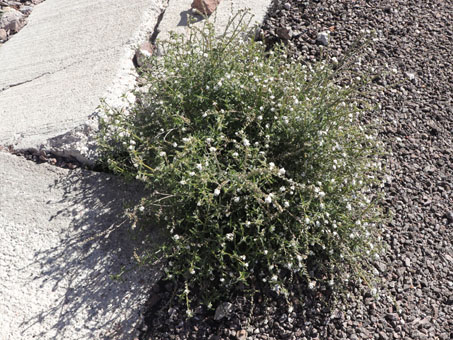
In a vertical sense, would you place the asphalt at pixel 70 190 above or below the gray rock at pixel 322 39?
below

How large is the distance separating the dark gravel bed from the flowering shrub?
0.21 m

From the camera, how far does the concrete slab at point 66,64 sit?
3.68 metres

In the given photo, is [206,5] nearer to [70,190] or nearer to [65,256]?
[70,190]

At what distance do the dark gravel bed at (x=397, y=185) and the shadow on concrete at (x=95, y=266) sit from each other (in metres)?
0.18

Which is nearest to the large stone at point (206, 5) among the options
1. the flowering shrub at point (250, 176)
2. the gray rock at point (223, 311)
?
the flowering shrub at point (250, 176)

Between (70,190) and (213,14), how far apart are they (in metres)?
2.41

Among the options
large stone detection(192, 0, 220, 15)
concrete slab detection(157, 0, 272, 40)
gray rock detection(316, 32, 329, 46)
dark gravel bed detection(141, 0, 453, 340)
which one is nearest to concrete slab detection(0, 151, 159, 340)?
dark gravel bed detection(141, 0, 453, 340)

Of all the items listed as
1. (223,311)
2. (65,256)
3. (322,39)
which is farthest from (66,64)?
(223,311)

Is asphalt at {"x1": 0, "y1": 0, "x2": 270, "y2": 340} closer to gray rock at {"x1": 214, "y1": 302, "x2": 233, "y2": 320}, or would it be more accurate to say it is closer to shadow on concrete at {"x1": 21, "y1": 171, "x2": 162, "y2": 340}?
shadow on concrete at {"x1": 21, "y1": 171, "x2": 162, "y2": 340}

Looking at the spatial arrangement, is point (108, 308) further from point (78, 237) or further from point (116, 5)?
point (116, 5)

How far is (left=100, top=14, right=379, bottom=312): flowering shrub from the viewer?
2582 mm

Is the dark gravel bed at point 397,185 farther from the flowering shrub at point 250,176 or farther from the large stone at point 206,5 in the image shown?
the large stone at point 206,5

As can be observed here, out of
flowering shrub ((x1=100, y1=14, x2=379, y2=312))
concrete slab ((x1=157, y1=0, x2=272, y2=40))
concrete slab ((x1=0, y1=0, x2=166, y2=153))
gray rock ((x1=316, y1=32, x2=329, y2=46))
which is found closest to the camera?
flowering shrub ((x1=100, y1=14, x2=379, y2=312))

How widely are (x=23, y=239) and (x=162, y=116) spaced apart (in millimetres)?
1353
